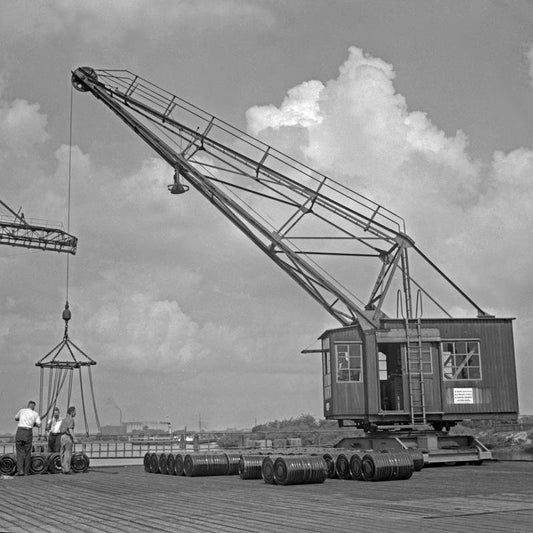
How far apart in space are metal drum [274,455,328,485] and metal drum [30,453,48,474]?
770 centimetres

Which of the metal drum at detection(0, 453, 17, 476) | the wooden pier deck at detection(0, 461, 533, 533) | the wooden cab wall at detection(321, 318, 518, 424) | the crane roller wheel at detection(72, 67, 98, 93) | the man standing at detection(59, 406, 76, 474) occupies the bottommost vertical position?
the wooden pier deck at detection(0, 461, 533, 533)

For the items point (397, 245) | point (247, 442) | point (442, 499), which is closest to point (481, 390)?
point (397, 245)

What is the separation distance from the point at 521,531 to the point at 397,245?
18.4 metres

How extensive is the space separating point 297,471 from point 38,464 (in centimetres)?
828

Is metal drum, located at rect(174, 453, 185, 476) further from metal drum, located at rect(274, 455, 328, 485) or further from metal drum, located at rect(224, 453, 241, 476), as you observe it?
Result: metal drum, located at rect(274, 455, 328, 485)

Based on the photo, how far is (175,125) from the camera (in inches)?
1081

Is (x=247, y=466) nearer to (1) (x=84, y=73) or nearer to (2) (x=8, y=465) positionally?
(2) (x=8, y=465)

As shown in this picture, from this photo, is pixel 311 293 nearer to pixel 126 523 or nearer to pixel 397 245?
pixel 397 245

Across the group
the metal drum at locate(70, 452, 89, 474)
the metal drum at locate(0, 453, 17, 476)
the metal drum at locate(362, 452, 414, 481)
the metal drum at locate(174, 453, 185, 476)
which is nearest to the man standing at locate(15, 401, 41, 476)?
the metal drum at locate(0, 453, 17, 476)

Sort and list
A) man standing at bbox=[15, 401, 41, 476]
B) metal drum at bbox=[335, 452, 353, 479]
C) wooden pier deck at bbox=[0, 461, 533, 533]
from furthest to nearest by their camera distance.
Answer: man standing at bbox=[15, 401, 41, 476] < metal drum at bbox=[335, 452, 353, 479] < wooden pier deck at bbox=[0, 461, 533, 533]

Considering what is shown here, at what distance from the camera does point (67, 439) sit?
66.5ft

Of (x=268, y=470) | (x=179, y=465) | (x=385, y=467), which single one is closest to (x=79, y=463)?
(x=179, y=465)

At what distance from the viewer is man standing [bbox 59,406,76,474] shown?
2033cm

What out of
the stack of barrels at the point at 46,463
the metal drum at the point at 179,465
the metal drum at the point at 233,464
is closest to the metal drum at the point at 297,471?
the metal drum at the point at 233,464
